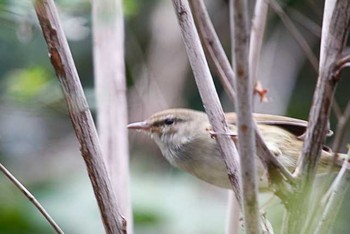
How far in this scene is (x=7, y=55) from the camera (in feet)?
8.79

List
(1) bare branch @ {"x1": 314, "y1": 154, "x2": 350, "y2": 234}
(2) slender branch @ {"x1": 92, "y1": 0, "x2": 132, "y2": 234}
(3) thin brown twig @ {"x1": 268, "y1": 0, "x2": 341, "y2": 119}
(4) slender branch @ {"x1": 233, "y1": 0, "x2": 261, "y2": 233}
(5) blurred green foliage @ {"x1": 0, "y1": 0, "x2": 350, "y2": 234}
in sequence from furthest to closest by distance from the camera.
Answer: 1. (5) blurred green foliage @ {"x1": 0, "y1": 0, "x2": 350, "y2": 234}
2. (3) thin brown twig @ {"x1": 268, "y1": 0, "x2": 341, "y2": 119}
3. (2) slender branch @ {"x1": 92, "y1": 0, "x2": 132, "y2": 234}
4. (1) bare branch @ {"x1": 314, "y1": 154, "x2": 350, "y2": 234}
5. (4) slender branch @ {"x1": 233, "y1": 0, "x2": 261, "y2": 233}

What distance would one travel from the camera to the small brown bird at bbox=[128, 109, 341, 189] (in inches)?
75.0

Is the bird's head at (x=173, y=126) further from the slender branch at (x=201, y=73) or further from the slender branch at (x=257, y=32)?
the slender branch at (x=201, y=73)

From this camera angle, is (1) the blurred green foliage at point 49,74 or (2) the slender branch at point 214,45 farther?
(1) the blurred green foliage at point 49,74

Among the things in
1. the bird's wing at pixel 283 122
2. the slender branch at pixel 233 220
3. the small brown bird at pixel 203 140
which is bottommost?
the slender branch at pixel 233 220

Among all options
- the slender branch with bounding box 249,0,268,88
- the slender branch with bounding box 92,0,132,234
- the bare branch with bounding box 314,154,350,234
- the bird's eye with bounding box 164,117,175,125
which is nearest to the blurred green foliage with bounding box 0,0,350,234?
the slender branch with bounding box 92,0,132,234

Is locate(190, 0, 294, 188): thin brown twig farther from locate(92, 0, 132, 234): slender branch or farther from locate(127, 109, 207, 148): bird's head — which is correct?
locate(127, 109, 207, 148): bird's head

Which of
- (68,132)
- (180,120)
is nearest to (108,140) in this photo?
(180,120)

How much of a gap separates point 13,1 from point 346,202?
1385mm

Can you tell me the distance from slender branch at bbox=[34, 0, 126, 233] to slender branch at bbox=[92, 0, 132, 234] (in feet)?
1.63

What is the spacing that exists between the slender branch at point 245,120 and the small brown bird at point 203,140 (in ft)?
2.64

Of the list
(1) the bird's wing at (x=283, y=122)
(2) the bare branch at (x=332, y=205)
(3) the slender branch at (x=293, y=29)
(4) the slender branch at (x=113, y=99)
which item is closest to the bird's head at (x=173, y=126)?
(1) the bird's wing at (x=283, y=122)

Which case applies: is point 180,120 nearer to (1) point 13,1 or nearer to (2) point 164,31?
(1) point 13,1

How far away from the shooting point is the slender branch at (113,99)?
172 cm
